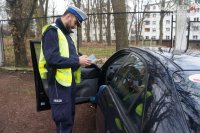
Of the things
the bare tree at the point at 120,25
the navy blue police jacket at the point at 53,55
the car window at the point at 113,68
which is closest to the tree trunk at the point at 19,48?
the bare tree at the point at 120,25

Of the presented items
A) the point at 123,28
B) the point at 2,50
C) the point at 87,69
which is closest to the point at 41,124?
the point at 87,69

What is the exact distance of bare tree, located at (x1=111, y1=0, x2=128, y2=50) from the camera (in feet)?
32.7

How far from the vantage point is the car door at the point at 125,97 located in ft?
8.00

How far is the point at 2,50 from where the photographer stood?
11430 mm

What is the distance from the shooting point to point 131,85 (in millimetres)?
2965

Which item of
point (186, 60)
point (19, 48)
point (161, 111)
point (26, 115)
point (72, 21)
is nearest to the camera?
point (161, 111)

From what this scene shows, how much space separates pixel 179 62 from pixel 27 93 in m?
5.72

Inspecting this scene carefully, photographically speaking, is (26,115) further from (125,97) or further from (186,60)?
(186,60)

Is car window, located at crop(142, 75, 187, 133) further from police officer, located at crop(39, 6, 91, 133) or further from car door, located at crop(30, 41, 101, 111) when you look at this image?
car door, located at crop(30, 41, 101, 111)

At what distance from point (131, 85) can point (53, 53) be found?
1.09m

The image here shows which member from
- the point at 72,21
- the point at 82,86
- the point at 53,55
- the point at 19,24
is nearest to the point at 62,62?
the point at 53,55

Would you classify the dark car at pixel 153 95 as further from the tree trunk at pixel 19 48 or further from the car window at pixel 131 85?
the tree trunk at pixel 19 48

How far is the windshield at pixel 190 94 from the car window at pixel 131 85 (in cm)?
34

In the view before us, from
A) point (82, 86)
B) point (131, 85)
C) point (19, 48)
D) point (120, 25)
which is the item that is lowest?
point (82, 86)
